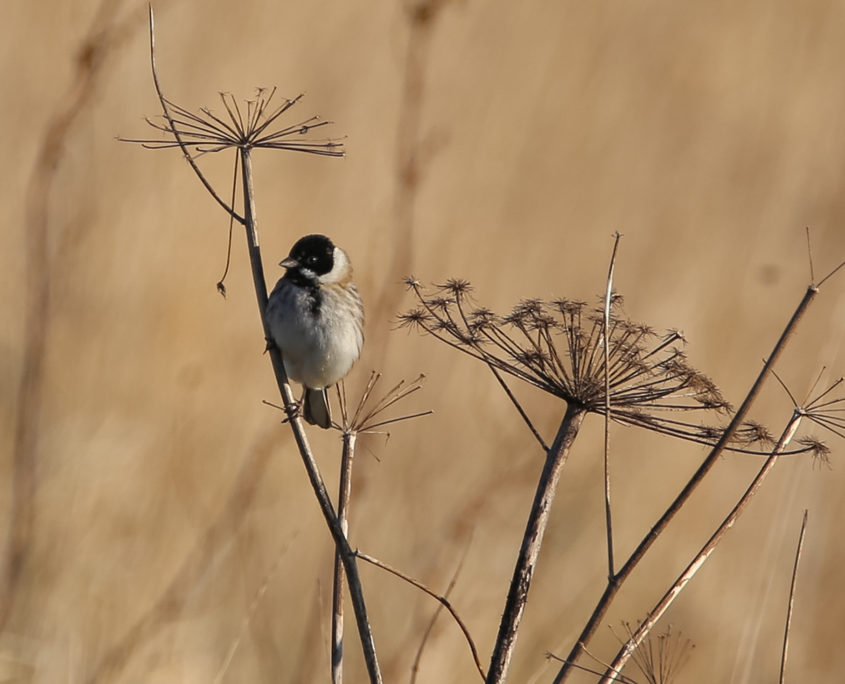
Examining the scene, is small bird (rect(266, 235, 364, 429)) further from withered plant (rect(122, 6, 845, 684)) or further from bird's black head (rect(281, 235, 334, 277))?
withered plant (rect(122, 6, 845, 684))

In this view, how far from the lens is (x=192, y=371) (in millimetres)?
5988

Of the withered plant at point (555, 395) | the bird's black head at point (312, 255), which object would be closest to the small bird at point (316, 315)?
the bird's black head at point (312, 255)

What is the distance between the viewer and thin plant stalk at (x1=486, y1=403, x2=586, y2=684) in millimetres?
1938

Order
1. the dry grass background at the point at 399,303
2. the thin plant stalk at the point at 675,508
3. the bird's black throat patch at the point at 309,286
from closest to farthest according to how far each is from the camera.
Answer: the thin plant stalk at the point at 675,508 → the bird's black throat patch at the point at 309,286 → the dry grass background at the point at 399,303

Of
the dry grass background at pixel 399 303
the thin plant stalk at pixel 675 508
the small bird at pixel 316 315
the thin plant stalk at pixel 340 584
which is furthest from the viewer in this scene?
the dry grass background at pixel 399 303

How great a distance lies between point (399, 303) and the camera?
434cm

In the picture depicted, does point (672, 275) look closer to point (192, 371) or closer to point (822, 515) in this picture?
point (822, 515)

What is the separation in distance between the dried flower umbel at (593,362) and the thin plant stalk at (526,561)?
0.14 meters

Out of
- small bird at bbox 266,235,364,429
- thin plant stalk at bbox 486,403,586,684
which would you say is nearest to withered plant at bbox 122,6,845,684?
thin plant stalk at bbox 486,403,586,684

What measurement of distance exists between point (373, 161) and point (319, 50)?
87cm

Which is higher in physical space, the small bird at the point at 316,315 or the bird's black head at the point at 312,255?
the bird's black head at the point at 312,255

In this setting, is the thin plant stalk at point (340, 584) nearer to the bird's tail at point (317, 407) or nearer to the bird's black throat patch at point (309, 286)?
the bird's black throat patch at point (309, 286)

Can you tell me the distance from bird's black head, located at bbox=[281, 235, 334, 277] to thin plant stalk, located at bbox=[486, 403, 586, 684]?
1.93m

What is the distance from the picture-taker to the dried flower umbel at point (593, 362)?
2.23m
